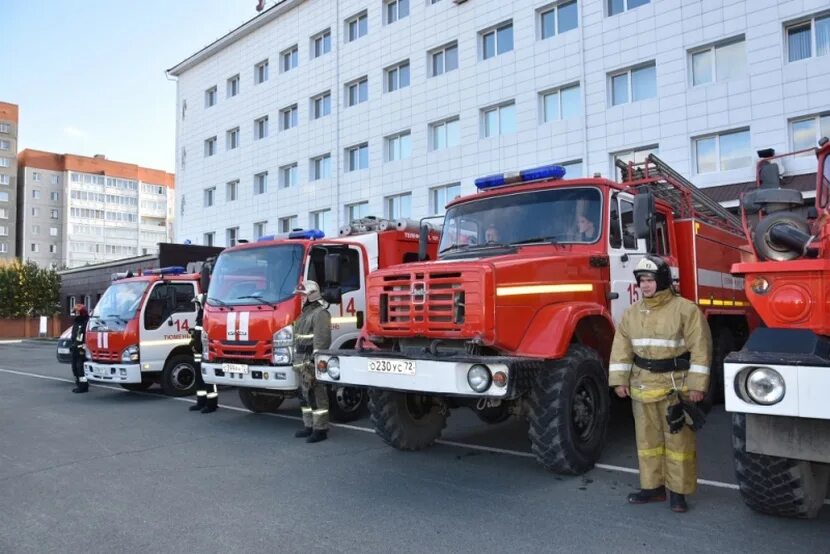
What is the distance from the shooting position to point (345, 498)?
493 centimetres

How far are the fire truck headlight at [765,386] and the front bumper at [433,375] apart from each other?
1.76 m

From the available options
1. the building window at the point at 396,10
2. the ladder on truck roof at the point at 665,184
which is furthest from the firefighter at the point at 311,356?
the building window at the point at 396,10

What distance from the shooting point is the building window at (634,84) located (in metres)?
18.0

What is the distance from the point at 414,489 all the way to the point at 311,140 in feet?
82.9

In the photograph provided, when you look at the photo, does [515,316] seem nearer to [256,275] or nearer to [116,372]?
[256,275]

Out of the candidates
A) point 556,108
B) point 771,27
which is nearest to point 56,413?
point 556,108

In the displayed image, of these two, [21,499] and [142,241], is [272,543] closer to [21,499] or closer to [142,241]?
[21,499]

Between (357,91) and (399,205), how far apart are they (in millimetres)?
6050

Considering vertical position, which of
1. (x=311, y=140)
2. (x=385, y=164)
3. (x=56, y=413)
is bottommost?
(x=56, y=413)

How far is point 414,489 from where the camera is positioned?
5129 millimetres

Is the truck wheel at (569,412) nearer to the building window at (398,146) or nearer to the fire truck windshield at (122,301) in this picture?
the fire truck windshield at (122,301)

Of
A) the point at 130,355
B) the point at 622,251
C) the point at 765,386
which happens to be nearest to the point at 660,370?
the point at 765,386

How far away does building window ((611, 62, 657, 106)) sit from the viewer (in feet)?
59.2

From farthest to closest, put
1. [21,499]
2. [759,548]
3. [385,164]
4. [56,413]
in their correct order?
[385,164] → [56,413] → [21,499] → [759,548]
